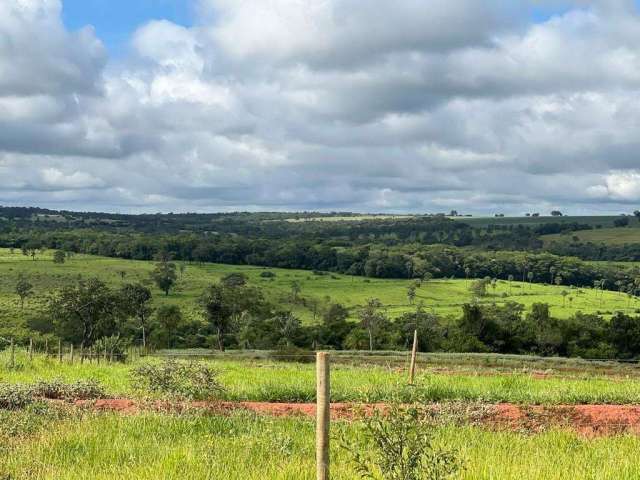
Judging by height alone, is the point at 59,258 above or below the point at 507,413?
below

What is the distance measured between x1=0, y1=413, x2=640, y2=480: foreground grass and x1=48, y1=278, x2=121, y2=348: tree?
51.7m

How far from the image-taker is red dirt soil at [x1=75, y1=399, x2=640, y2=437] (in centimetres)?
1455

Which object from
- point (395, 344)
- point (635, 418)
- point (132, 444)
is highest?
point (132, 444)

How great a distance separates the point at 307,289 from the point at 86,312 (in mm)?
69659

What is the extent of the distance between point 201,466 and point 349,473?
79.6 inches

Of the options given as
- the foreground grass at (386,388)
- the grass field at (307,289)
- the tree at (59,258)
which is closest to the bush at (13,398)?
the foreground grass at (386,388)

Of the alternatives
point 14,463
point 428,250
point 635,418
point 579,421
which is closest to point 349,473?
point 14,463

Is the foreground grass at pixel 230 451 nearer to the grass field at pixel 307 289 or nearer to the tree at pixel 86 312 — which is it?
the tree at pixel 86 312

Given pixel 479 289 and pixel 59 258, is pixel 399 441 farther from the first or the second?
pixel 59 258

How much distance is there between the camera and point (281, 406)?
54.7 feet

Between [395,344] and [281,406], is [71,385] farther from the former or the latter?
[395,344]

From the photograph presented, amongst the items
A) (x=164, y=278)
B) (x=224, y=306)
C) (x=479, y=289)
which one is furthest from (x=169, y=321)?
(x=479, y=289)

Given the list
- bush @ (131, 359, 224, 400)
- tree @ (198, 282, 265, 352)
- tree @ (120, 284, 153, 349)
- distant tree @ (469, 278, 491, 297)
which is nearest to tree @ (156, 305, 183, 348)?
tree @ (120, 284, 153, 349)

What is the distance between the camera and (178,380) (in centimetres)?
1587
